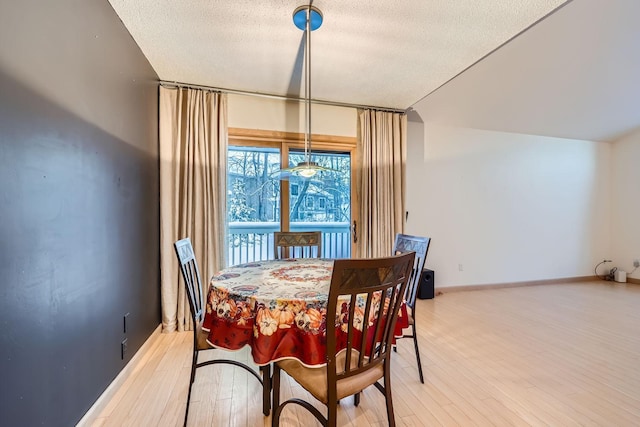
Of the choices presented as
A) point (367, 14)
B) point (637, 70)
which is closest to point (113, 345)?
point (367, 14)

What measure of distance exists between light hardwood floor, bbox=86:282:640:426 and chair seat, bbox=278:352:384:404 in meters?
0.54

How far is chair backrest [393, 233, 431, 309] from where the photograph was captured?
1.96 meters

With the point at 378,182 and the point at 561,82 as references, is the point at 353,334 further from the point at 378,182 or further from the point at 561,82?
the point at 561,82

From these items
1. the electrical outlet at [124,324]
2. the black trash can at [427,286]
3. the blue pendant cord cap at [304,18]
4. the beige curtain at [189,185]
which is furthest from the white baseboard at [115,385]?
the black trash can at [427,286]

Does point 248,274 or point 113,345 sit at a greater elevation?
point 248,274

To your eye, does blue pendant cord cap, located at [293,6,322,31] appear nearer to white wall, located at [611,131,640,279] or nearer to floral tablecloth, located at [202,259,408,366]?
floral tablecloth, located at [202,259,408,366]

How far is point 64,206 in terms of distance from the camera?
1351mm

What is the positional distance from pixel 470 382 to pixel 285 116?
3.05 metres

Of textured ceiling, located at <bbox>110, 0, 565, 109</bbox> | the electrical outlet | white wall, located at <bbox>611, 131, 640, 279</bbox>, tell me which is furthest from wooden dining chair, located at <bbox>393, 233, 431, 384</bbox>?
white wall, located at <bbox>611, 131, 640, 279</bbox>

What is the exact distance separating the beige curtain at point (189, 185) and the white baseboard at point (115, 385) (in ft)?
1.19

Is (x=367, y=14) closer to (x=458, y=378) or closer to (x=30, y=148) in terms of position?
(x=30, y=148)

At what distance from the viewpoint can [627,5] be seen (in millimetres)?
2299

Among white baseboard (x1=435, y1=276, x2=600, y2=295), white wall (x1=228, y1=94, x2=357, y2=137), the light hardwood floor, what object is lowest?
the light hardwood floor

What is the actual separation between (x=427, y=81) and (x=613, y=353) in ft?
9.72
